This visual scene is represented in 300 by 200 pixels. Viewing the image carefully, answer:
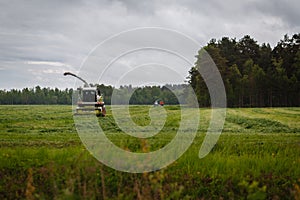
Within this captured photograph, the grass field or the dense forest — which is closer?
the grass field

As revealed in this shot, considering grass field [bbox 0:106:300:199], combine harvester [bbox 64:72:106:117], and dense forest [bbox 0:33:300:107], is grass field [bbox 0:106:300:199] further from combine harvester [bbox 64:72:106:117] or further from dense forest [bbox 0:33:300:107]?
dense forest [bbox 0:33:300:107]

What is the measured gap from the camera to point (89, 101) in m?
26.7

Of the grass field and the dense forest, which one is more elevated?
the dense forest

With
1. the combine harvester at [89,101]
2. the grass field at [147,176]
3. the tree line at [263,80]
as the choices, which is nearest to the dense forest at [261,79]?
the tree line at [263,80]

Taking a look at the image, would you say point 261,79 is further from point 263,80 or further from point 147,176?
point 147,176

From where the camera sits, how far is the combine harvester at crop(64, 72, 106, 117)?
25469 mm

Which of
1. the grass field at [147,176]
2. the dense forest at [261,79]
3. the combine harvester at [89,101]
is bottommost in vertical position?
the grass field at [147,176]

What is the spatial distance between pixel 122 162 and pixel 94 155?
2.75 feet

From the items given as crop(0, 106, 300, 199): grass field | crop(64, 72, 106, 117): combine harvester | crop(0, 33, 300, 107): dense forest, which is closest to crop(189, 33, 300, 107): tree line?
crop(0, 33, 300, 107): dense forest

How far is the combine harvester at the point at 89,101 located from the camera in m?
25.5

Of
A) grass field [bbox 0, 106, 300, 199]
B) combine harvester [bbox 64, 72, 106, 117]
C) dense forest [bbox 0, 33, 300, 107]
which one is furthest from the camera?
dense forest [bbox 0, 33, 300, 107]

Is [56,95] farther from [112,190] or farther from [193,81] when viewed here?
[112,190]

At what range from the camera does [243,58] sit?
77.5 m

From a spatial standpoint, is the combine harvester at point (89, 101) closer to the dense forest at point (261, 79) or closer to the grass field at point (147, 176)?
the grass field at point (147, 176)
